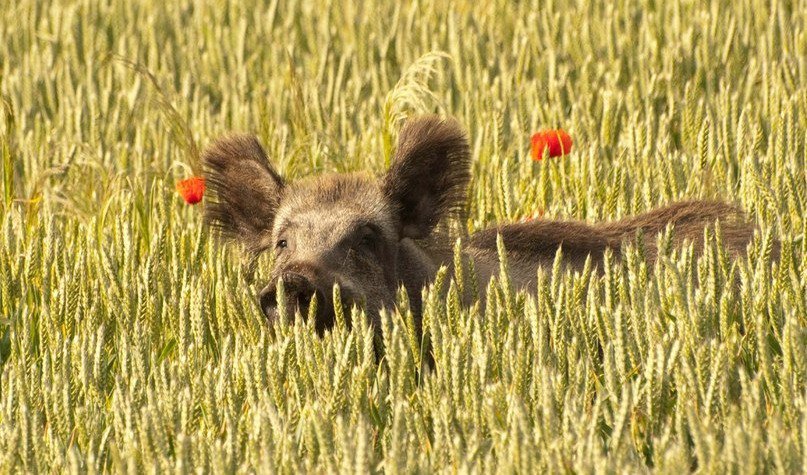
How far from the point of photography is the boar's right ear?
579 centimetres

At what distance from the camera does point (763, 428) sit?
11.7 feet

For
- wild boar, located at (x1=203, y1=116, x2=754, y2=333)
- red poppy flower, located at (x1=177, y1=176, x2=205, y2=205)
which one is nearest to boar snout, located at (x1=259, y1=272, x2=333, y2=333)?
wild boar, located at (x1=203, y1=116, x2=754, y2=333)

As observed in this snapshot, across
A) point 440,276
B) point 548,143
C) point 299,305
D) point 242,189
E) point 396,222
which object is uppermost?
point 548,143

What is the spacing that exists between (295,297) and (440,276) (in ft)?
2.18

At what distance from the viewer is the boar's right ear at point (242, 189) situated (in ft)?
19.0

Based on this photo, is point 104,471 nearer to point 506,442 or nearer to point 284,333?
point 284,333

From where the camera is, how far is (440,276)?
4367 millimetres

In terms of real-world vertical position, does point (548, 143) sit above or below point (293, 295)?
above

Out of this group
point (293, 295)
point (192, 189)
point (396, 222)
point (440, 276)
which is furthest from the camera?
point (192, 189)

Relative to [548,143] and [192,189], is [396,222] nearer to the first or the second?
[192,189]

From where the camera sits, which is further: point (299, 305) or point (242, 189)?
point (242, 189)

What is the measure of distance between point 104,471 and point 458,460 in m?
1.05

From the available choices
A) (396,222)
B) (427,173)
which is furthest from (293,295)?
(427,173)

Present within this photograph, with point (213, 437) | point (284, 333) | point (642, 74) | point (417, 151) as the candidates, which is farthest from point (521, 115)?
point (213, 437)
